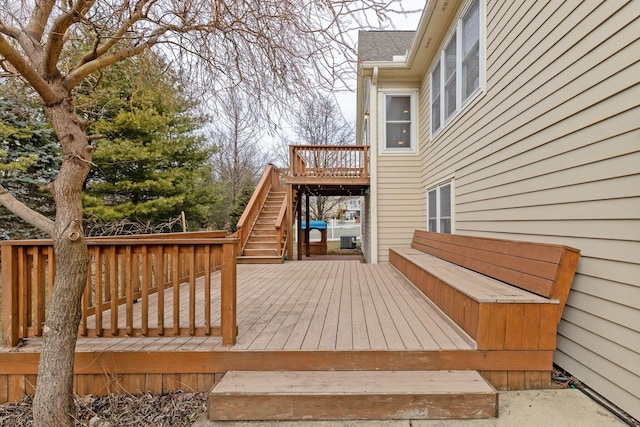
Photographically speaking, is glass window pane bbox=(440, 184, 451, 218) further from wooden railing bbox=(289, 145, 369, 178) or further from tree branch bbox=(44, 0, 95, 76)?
tree branch bbox=(44, 0, 95, 76)

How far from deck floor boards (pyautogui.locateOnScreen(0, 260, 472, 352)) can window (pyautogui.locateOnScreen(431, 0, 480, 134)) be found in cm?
317

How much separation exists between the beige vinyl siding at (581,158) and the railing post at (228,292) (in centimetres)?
275

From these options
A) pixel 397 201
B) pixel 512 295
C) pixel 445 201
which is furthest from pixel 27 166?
pixel 512 295

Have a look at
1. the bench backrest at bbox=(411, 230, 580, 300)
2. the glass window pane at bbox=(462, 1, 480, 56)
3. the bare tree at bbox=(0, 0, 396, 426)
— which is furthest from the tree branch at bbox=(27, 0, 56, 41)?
the glass window pane at bbox=(462, 1, 480, 56)

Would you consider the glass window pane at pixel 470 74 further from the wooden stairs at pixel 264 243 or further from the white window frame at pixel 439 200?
the wooden stairs at pixel 264 243

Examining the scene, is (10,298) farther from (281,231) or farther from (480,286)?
(281,231)

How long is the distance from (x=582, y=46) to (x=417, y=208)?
16.4 feet

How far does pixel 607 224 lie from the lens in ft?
6.88

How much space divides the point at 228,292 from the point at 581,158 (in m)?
3.03

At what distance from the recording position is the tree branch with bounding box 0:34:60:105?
1648mm

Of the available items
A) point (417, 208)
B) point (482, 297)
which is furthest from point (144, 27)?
point (417, 208)

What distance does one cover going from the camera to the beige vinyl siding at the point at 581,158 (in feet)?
6.38

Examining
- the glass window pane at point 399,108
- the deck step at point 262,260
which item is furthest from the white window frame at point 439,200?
the deck step at point 262,260

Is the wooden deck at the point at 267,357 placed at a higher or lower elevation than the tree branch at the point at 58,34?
lower
